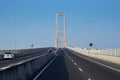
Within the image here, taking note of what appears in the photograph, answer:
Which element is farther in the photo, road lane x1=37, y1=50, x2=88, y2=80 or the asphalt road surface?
the asphalt road surface

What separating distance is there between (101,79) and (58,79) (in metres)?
2.59

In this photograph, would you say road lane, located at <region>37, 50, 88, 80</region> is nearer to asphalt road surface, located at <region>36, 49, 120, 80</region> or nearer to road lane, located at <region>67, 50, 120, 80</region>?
asphalt road surface, located at <region>36, 49, 120, 80</region>

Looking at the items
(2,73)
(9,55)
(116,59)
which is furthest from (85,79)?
(9,55)

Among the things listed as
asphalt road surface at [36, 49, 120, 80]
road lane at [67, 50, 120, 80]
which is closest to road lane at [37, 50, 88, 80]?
asphalt road surface at [36, 49, 120, 80]

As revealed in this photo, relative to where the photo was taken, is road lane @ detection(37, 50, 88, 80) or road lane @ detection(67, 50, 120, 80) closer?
road lane @ detection(37, 50, 88, 80)

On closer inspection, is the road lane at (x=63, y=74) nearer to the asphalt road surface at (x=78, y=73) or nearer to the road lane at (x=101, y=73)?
the asphalt road surface at (x=78, y=73)

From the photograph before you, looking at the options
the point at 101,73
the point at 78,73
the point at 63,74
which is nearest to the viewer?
the point at 63,74

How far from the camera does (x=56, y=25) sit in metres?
187

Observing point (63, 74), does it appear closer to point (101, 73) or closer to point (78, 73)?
point (78, 73)

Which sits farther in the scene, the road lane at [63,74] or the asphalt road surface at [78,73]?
the asphalt road surface at [78,73]

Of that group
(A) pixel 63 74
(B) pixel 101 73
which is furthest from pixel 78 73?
(B) pixel 101 73

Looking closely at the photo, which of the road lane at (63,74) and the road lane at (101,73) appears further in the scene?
the road lane at (101,73)

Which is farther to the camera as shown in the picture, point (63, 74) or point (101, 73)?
point (101, 73)

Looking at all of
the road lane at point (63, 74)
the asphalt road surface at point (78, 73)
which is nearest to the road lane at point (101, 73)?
the asphalt road surface at point (78, 73)
